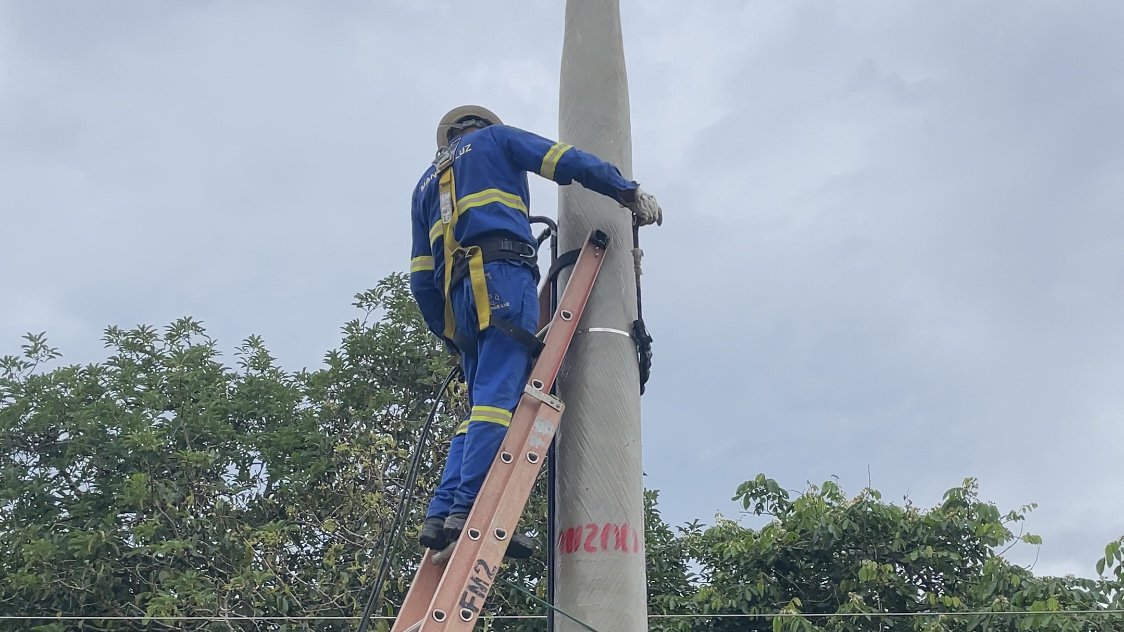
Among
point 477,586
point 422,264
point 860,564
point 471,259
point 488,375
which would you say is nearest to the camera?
point 477,586

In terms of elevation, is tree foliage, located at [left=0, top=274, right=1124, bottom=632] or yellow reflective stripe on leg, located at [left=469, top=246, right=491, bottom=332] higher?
tree foliage, located at [left=0, top=274, right=1124, bottom=632]

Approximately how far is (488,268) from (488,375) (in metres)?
0.38

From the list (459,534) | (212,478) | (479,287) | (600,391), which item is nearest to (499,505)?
(459,534)

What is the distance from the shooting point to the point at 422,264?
4594 millimetres

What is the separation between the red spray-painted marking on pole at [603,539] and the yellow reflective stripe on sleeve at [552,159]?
119cm

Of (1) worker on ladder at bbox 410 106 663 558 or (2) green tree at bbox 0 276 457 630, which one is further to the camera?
(2) green tree at bbox 0 276 457 630

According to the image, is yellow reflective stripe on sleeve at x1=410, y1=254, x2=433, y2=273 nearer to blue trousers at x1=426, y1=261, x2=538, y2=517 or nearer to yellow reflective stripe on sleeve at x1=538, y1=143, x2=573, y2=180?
blue trousers at x1=426, y1=261, x2=538, y2=517

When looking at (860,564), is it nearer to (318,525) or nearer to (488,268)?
(318,525)

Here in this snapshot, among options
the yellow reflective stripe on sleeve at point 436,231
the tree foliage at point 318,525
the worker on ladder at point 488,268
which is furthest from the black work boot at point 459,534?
the tree foliage at point 318,525

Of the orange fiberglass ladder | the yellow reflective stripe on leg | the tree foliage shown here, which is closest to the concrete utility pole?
the orange fiberglass ladder

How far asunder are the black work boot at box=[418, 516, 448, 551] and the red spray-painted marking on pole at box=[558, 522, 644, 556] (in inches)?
15.7

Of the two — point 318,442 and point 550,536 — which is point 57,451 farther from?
point 550,536

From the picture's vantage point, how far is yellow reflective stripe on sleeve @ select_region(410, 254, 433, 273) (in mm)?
4578

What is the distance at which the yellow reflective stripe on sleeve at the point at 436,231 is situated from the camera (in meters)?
4.40
